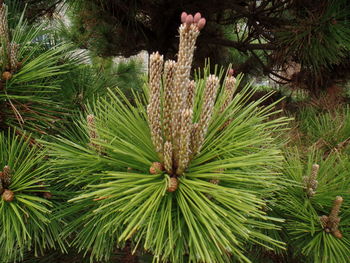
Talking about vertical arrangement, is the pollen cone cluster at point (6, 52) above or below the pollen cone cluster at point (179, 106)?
above

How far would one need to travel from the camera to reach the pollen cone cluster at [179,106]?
237 mm

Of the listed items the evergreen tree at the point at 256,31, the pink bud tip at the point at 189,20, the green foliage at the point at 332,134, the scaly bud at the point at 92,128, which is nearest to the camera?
the pink bud tip at the point at 189,20

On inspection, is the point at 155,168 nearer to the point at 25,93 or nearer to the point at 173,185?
the point at 173,185

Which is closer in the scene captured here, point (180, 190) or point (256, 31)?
point (180, 190)

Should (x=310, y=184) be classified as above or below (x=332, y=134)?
below

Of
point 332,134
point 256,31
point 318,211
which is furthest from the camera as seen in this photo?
point 256,31

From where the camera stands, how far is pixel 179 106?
27 centimetres

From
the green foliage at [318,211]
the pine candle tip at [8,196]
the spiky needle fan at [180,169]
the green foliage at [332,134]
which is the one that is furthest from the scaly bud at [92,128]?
the green foliage at [332,134]

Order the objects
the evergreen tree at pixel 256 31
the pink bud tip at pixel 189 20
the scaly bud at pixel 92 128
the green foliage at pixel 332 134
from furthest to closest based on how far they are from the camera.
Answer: the evergreen tree at pixel 256 31 → the green foliage at pixel 332 134 → the scaly bud at pixel 92 128 → the pink bud tip at pixel 189 20

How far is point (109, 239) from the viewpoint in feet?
1.29

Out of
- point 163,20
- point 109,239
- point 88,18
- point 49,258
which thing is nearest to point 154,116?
point 109,239

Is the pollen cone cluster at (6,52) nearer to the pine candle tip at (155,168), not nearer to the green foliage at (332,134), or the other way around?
the pine candle tip at (155,168)

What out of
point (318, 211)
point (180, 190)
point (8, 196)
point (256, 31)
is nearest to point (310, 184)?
point (318, 211)

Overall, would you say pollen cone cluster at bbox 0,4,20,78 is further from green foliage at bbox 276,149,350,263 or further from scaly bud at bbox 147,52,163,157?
green foliage at bbox 276,149,350,263
